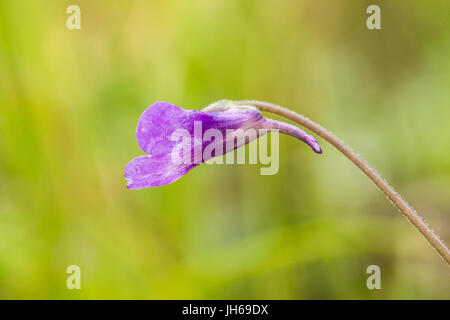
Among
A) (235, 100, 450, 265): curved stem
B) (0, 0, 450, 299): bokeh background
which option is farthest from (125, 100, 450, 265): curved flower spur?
(0, 0, 450, 299): bokeh background

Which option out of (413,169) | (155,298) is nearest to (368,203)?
(413,169)

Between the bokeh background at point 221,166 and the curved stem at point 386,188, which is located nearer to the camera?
the curved stem at point 386,188

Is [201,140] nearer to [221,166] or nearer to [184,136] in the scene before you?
[184,136]

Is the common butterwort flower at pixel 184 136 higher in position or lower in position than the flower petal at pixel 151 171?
higher

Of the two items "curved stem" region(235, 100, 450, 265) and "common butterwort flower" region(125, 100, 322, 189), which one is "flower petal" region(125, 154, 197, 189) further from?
"curved stem" region(235, 100, 450, 265)

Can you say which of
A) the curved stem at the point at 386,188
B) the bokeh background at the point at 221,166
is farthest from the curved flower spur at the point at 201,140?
the bokeh background at the point at 221,166

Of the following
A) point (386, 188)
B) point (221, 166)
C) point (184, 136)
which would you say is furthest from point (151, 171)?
point (221, 166)

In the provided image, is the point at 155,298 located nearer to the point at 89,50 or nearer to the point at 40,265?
the point at 40,265

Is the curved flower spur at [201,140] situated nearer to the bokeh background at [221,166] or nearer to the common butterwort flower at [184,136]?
the common butterwort flower at [184,136]
